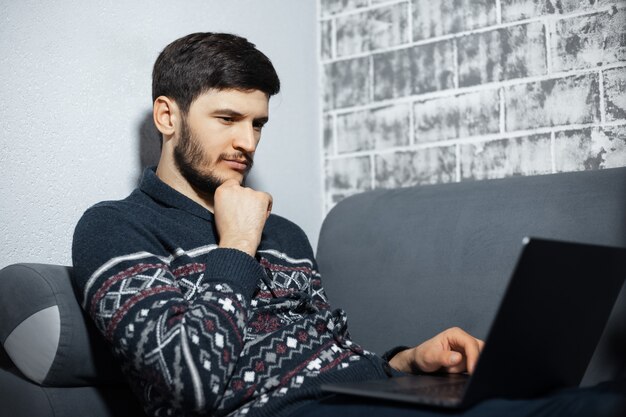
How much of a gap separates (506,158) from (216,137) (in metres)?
0.82

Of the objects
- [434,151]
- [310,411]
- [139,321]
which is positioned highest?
[434,151]

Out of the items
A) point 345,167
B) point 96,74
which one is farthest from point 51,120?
point 345,167

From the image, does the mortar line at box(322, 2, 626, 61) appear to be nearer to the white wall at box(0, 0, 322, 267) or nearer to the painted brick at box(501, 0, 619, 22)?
the painted brick at box(501, 0, 619, 22)

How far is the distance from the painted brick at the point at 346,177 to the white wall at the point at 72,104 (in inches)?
19.9

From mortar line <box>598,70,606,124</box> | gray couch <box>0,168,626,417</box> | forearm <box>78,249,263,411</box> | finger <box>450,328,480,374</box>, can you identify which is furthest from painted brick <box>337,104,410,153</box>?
forearm <box>78,249,263,411</box>

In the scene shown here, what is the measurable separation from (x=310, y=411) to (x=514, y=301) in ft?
1.19

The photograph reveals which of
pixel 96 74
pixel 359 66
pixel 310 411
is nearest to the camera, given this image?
pixel 310 411

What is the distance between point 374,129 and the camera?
2.11 meters

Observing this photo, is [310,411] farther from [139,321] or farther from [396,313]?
[396,313]

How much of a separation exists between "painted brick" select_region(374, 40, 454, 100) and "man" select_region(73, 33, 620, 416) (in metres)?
0.63

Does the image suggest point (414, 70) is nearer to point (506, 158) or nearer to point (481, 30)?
point (481, 30)

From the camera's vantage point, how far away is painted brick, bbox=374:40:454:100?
1.98 m

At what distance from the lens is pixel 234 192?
139 cm

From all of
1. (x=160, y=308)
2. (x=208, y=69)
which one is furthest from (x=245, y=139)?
(x=160, y=308)
